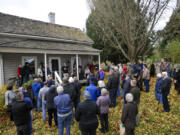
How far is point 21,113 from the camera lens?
11.5 feet

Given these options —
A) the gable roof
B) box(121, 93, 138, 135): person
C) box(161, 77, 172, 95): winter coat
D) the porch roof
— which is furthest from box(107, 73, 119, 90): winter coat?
the gable roof

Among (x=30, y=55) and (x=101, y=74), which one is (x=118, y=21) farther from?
(x=30, y=55)

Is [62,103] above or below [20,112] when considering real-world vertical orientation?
above

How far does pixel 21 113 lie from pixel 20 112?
0.04 meters

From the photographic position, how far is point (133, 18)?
38.0ft

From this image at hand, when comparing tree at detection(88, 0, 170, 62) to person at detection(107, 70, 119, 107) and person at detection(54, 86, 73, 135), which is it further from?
person at detection(54, 86, 73, 135)

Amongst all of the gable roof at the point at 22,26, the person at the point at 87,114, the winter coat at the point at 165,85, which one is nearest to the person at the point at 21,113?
the person at the point at 87,114

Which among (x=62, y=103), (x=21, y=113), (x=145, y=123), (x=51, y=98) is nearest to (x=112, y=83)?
(x=145, y=123)

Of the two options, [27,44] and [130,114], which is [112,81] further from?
[27,44]

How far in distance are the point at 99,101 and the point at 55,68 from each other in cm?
966

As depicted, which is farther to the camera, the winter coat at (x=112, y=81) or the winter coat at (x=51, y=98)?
the winter coat at (x=112, y=81)

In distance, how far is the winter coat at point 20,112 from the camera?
3455mm

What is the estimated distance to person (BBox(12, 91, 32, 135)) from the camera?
3455 mm

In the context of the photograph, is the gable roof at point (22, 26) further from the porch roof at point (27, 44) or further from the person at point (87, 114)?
the person at point (87, 114)
